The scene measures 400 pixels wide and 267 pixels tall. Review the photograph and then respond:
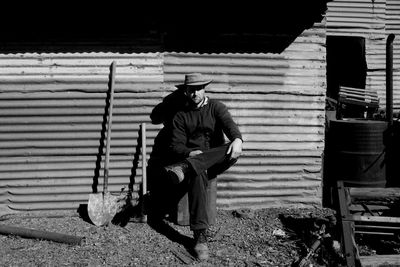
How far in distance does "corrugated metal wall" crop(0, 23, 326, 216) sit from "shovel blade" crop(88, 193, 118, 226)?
40 cm

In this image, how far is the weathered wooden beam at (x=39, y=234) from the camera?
5.17 m

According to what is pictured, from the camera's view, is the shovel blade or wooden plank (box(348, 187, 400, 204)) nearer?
wooden plank (box(348, 187, 400, 204))

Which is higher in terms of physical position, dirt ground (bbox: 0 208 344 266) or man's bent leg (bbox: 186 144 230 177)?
man's bent leg (bbox: 186 144 230 177)

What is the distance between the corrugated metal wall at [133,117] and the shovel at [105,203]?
26 cm

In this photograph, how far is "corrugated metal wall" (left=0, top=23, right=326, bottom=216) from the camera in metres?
5.91

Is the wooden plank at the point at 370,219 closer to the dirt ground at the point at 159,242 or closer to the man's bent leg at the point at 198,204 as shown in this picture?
the dirt ground at the point at 159,242

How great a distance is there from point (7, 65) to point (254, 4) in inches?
142

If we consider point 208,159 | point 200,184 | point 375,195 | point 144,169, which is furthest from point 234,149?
point 375,195

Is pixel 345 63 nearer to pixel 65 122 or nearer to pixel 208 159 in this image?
pixel 208 159

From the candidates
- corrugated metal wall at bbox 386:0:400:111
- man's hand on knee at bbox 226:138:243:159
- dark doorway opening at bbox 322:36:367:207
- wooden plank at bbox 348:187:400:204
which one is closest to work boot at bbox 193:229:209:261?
man's hand on knee at bbox 226:138:243:159

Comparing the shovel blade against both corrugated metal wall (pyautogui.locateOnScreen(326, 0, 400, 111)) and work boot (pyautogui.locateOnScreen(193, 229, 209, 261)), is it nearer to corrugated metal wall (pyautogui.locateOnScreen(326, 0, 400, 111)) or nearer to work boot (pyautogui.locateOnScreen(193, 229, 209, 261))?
work boot (pyautogui.locateOnScreen(193, 229, 209, 261))

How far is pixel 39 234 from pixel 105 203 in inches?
36.1

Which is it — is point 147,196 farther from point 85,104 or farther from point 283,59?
point 283,59

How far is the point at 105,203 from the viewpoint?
5750 millimetres
